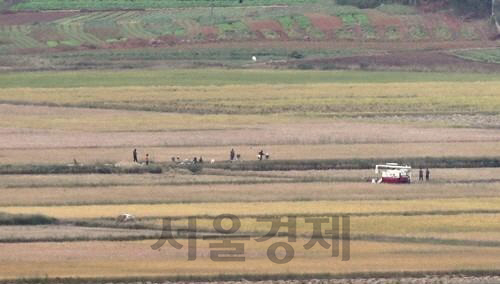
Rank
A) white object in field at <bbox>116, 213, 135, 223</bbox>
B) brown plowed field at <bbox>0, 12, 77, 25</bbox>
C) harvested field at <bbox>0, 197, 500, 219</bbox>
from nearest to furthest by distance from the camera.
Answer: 1. white object in field at <bbox>116, 213, 135, 223</bbox>
2. harvested field at <bbox>0, 197, 500, 219</bbox>
3. brown plowed field at <bbox>0, 12, 77, 25</bbox>

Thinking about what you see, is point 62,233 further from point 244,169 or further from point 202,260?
point 244,169

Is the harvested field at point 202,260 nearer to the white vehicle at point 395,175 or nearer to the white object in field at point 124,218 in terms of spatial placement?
the white object in field at point 124,218

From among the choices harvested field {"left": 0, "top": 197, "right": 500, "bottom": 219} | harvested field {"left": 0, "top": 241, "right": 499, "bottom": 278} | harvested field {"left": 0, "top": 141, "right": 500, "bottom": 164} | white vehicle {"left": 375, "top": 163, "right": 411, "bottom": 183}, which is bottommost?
harvested field {"left": 0, "top": 241, "right": 499, "bottom": 278}

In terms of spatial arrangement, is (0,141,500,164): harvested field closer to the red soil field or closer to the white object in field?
the white object in field

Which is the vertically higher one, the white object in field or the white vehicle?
the white vehicle

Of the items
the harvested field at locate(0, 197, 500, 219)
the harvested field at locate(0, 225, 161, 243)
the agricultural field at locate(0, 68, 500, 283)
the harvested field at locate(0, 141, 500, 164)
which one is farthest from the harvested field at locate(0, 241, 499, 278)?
the harvested field at locate(0, 141, 500, 164)

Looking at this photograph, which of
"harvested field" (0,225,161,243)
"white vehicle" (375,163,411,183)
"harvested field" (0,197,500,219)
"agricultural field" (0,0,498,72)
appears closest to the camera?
"harvested field" (0,225,161,243)

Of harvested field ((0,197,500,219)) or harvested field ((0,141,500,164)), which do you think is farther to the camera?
harvested field ((0,141,500,164))

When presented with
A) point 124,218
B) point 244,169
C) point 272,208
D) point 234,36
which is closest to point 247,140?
point 244,169

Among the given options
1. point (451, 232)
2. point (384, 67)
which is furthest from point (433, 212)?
point (384, 67)

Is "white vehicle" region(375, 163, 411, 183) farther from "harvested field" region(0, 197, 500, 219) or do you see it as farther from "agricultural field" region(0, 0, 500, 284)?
"harvested field" region(0, 197, 500, 219)
